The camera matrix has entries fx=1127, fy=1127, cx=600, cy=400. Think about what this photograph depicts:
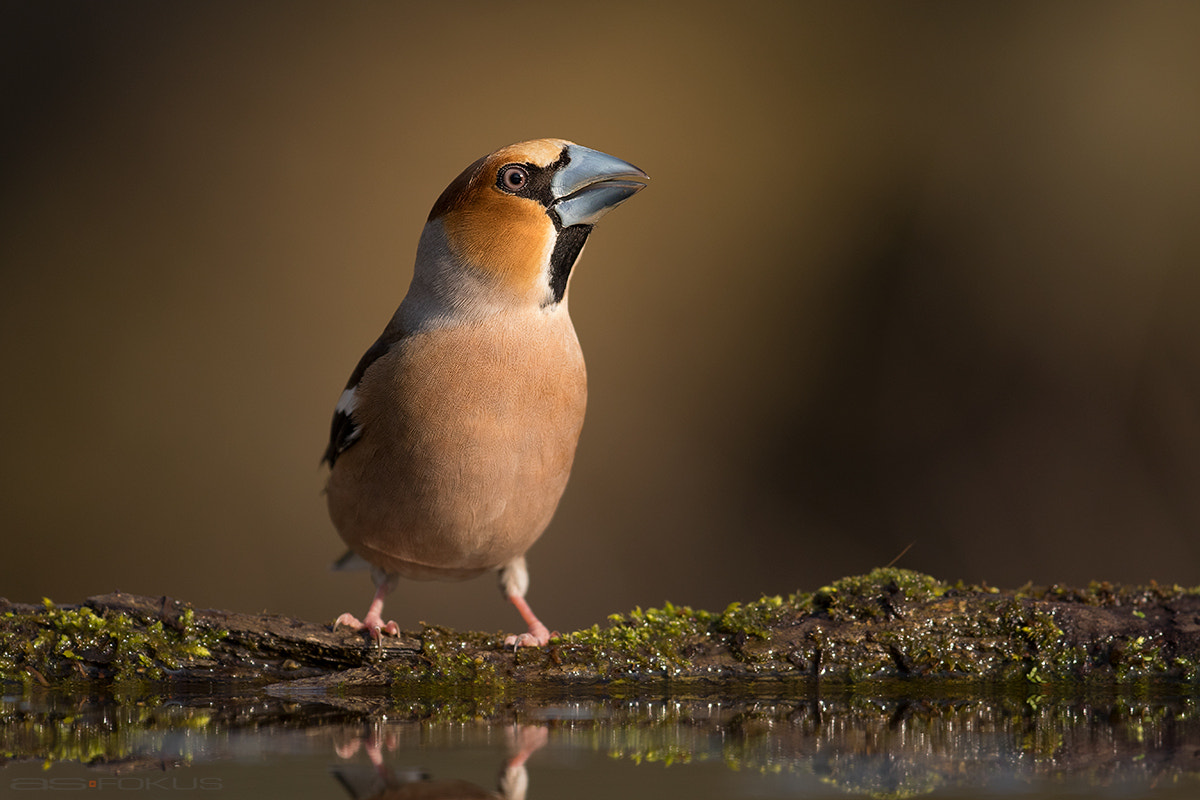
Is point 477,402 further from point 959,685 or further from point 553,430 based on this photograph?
point 959,685

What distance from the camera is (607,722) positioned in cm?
290

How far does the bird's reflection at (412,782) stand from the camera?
1908 mm

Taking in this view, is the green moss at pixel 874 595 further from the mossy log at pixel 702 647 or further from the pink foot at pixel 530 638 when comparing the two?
the pink foot at pixel 530 638

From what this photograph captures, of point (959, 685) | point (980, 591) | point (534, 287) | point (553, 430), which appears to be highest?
point (534, 287)

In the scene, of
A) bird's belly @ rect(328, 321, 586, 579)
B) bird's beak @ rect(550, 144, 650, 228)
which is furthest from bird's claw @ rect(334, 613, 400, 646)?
bird's beak @ rect(550, 144, 650, 228)

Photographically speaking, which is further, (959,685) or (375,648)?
(375,648)

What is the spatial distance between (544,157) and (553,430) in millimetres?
1042

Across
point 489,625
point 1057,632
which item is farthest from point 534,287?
point 489,625

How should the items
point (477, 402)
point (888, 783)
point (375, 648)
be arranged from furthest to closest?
point (477, 402)
point (375, 648)
point (888, 783)

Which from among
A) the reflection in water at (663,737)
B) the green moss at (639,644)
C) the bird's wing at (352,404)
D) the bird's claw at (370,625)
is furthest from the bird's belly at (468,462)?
the reflection in water at (663,737)

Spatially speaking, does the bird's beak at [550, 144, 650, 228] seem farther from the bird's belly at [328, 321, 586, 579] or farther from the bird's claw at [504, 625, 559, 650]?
the bird's claw at [504, 625, 559, 650]

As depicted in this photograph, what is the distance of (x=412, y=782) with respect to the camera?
1998 mm

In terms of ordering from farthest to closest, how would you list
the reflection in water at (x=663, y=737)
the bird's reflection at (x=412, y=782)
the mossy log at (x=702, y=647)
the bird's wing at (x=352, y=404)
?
the bird's wing at (x=352, y=404)
the mossy log at (x=702, y=647)
the reflection in water at (x=663, y=737)
the bird's reflection at (x=412, y=782)

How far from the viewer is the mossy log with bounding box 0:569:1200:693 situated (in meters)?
Result: 3.70
